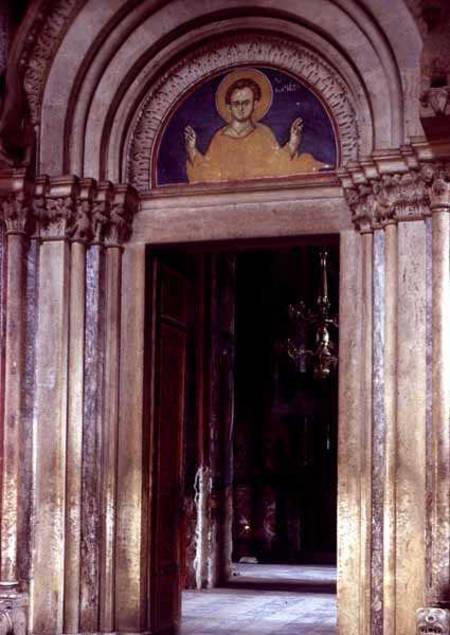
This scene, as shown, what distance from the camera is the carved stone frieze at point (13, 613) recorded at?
8016mm

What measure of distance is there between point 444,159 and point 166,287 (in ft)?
Result: 8.36

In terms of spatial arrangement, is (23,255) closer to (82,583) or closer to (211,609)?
(82,583)

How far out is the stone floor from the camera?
9875 millimetres

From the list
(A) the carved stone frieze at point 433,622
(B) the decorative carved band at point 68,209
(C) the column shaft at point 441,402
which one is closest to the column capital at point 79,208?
(B) the decorative carved band at point 68,209

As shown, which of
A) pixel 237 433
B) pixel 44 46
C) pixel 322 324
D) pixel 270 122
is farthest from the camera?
pixel 237 433

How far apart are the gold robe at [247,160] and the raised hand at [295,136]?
0.14 feet

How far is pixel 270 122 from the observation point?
28.6 feet

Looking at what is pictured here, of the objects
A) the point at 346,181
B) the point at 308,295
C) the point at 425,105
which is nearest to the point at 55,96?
the point at 346,181

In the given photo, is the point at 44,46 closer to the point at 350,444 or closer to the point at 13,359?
the point at 13,359

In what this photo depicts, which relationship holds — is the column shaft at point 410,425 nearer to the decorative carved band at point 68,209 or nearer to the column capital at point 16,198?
the decorative carved band at point 68,209

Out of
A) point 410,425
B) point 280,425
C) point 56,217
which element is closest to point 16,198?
point 56,217

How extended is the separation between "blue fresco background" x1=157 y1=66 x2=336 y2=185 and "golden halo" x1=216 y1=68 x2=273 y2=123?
0.03 metres

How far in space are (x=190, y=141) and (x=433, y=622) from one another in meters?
3.91

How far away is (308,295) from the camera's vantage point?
54.1ft
